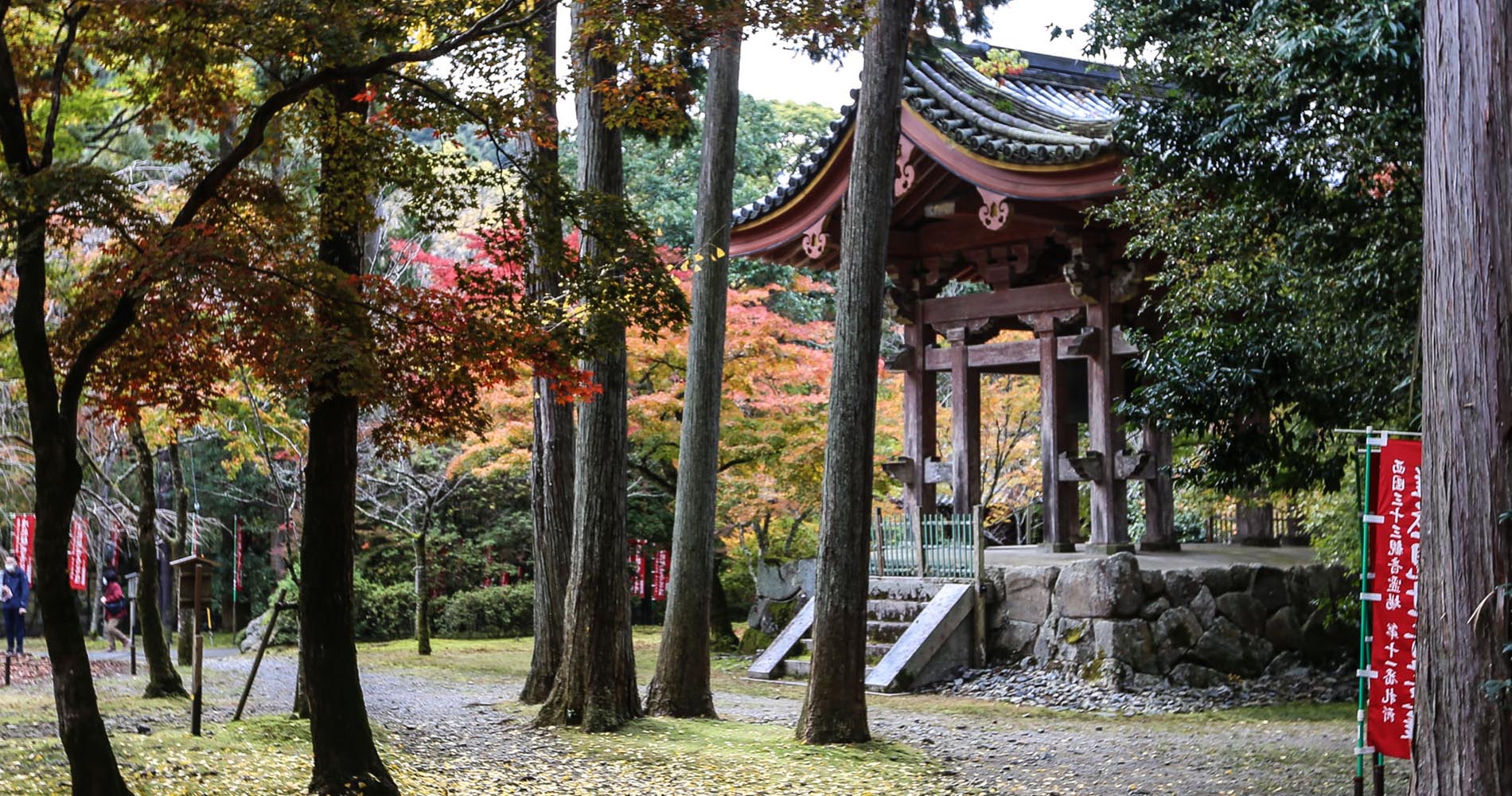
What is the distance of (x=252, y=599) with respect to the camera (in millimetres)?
25484

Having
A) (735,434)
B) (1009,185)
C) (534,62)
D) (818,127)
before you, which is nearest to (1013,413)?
(735,434)

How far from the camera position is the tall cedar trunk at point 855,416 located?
923 cm

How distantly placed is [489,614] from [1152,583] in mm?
13456

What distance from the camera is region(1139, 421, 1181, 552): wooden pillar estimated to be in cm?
1465

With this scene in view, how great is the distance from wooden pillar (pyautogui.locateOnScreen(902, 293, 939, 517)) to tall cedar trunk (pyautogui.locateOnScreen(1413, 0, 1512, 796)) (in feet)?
35.1

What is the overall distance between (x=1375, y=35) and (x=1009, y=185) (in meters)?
6.97

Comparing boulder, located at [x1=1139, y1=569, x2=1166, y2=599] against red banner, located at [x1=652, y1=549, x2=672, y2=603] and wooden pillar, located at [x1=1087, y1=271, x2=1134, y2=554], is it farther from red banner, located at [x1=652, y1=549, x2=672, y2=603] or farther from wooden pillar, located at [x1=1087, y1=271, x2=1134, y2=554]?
red banner, located at [x1=652, y1=549, x2=672, y2=603]

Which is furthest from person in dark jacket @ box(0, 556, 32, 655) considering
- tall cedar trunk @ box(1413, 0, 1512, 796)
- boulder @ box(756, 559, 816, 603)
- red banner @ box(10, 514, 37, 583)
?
tall cedar trunk @ box(1413, 0, 1512, 796)

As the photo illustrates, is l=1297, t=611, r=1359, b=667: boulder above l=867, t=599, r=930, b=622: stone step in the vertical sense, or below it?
below

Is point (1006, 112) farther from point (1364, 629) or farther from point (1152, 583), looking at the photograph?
point (1364, 629)

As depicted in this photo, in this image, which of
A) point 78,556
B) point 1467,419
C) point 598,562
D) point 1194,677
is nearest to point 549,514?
point 598,562

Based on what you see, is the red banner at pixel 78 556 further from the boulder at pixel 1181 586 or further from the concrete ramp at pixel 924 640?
the boulder at pixel 1181 586

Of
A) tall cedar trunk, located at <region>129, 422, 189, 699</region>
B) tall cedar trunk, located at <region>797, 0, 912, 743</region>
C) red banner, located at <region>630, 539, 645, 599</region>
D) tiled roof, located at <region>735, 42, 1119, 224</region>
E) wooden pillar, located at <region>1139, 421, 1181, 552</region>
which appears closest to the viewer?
tall cedar trunk, located at <region>797, 0, 912, 743</region>

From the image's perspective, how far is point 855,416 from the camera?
9.27 metres
